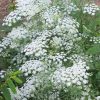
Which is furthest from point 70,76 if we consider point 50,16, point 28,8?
point 28,8

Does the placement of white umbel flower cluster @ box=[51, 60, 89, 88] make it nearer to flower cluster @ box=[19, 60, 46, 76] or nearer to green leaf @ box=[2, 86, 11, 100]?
flower cluster @ box=[19, 60, 46, 76]

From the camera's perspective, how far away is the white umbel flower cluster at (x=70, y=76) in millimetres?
2751

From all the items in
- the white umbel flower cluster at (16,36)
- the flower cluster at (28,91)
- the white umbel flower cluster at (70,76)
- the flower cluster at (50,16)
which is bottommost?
the flower cluster at (28,91)

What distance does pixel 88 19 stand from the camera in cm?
379

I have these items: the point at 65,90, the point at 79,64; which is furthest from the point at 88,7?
the point at 65,90

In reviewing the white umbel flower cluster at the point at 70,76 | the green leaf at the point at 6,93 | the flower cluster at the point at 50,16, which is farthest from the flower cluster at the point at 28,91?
the flower cluster at the point at 50,16

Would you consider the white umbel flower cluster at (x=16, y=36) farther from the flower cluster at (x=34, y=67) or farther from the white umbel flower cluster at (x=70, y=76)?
the white umbel flower cluster at (x=70, y=76)

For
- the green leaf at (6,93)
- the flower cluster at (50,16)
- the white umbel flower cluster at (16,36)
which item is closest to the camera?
the green leaf at (6,93)

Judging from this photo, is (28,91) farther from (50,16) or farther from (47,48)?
(50,16)

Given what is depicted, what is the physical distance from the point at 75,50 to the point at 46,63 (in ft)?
1.29

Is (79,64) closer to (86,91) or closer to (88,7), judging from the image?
(86,91)

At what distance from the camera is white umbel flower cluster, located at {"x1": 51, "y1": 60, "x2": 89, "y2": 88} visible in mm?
2751

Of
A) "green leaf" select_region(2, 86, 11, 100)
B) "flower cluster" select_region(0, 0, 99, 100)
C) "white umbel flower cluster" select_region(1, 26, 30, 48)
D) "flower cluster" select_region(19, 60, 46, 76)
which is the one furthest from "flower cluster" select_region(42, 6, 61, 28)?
"green leaf" select_region(2, 86, 11, 100)

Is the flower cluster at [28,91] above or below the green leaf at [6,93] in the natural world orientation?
below
